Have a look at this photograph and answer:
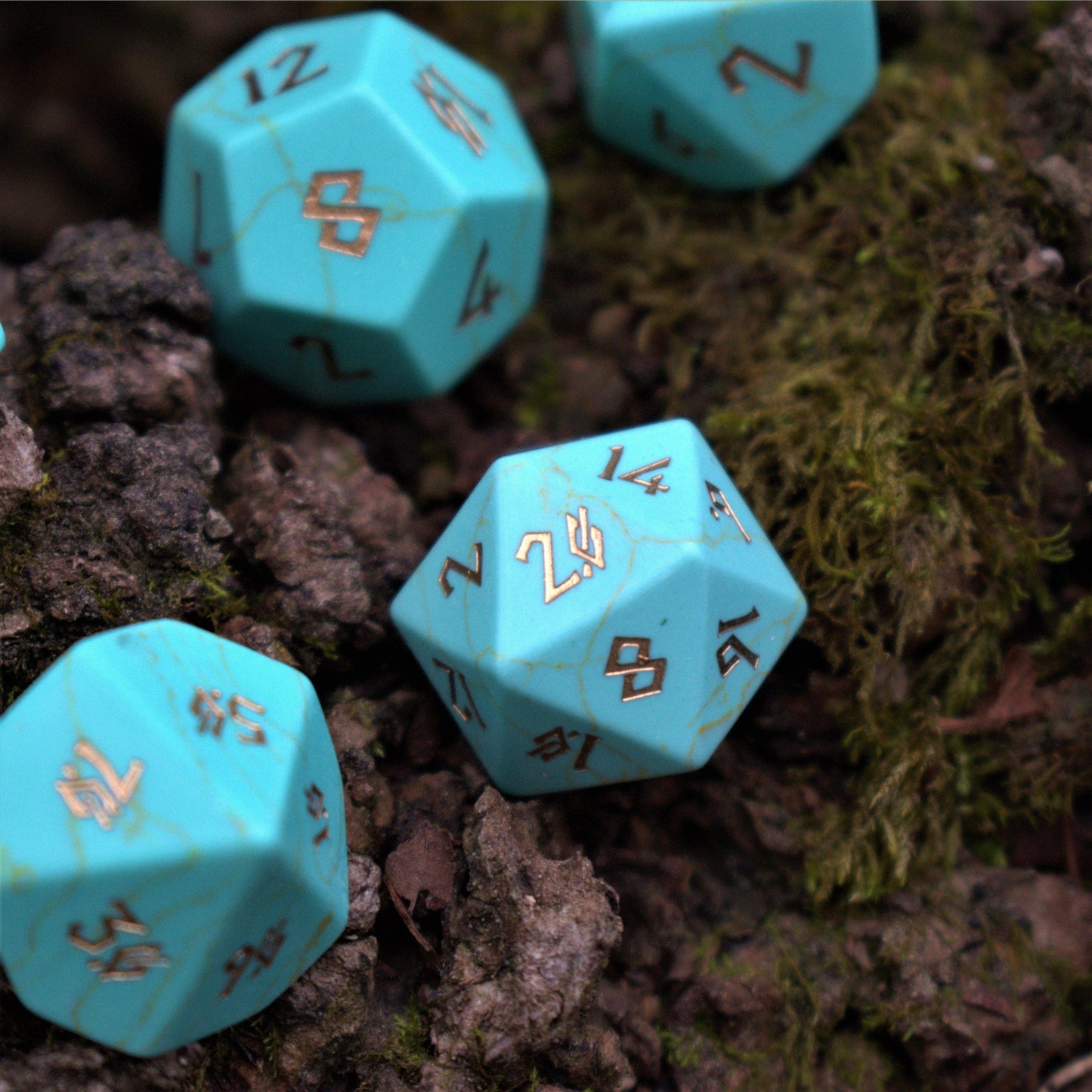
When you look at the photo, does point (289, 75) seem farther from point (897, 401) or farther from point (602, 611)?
point (897, 401)

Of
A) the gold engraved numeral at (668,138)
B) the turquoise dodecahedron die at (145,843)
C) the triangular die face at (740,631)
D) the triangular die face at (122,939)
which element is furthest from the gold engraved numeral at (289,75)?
the triangular die face at (122,939)

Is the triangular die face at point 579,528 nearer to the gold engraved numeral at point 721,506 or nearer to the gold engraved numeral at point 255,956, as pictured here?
the gold engraved numeral at point 721,506

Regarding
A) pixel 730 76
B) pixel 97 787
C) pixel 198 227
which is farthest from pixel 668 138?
pixel 97 787

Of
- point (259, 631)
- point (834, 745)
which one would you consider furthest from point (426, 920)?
point (834, 745)

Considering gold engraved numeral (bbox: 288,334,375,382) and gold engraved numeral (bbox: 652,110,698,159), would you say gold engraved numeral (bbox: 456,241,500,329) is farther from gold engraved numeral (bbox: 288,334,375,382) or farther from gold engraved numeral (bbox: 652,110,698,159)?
gold engraved numeral (bbox: 652,110,698,159)

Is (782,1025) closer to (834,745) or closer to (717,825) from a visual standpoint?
(717,825)

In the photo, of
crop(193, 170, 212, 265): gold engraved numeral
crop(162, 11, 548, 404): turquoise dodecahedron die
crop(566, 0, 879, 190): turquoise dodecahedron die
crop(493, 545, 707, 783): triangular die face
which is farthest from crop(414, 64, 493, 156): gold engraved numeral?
crop(493, 545, 707, 783): triangular die face
